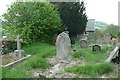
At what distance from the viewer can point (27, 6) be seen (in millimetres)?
17484

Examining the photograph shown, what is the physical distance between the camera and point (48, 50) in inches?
498

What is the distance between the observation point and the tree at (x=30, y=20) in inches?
668

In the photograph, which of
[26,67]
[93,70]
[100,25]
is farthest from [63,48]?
[100,25]

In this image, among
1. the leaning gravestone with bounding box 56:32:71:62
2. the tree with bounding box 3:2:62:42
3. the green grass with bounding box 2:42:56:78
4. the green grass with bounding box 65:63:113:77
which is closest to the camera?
the green grass with bounding box 2:42:56:78

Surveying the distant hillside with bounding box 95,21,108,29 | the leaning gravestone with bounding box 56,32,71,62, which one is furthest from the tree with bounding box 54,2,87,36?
the distant hillside with bounding box 95,21,108,29

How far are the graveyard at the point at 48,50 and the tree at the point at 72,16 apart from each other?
9 centimetres

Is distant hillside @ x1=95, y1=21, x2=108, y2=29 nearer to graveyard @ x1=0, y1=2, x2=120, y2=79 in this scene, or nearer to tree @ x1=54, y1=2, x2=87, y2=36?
graveyard @ x1=0, y1=2, x2=120, y2=79

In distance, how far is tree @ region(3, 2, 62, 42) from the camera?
16969mm

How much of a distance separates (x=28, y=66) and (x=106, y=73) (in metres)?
2.55

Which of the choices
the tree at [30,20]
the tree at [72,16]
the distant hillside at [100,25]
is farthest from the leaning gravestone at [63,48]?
the distant hillside at [100,25]

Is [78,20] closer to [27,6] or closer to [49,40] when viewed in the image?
[49,40]

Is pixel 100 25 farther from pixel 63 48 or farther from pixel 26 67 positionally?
pixel 26 67

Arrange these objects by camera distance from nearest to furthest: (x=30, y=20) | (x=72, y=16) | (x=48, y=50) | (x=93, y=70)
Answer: (x=93, y=70) → (x=48, y=50) → (x=30, y=20) → (x=72, y=16)

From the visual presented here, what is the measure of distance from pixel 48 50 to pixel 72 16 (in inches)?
374
